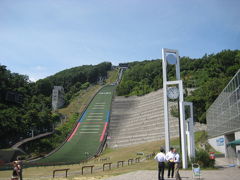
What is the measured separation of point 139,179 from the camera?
41.2 ft

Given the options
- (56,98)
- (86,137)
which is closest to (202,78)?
(86,137)

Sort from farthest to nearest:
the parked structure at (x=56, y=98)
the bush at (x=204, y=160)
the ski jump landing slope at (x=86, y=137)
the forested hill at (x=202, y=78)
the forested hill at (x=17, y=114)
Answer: the parked structure at (x=56, y=98), the forested hill at (x=202, y=78), the forested hill at (x=17, y=114), the ski jump landing slope at (x=86, y=137), the bush at (x=204, y=160)

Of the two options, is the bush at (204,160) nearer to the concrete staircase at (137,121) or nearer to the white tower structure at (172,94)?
the white tower structure at (172,94)

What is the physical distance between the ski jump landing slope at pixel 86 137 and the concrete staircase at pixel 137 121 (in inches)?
85.6

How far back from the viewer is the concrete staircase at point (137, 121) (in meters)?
46.9

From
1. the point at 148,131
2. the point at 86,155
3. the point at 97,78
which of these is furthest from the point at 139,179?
the point at 97,78

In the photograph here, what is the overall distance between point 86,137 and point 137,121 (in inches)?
454

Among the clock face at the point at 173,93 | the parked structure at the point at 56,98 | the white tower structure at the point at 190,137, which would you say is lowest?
the white tower structure at the point at 190,137

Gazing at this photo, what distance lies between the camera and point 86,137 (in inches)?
1962

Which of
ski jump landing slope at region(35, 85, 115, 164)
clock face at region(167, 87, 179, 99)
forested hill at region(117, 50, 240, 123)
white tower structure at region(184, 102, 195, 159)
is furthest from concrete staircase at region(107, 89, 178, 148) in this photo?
clock face at region(167, 87, 179, 99)

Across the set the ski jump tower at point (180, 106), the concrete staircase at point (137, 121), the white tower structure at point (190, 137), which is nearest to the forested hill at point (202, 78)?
the concrete staircase at point (137, 121)

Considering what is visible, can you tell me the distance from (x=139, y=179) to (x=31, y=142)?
39007 mm

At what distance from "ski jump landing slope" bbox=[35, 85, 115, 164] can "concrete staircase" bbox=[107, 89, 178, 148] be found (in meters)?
2.18

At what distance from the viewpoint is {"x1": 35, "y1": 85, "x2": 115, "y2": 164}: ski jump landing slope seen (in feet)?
129
